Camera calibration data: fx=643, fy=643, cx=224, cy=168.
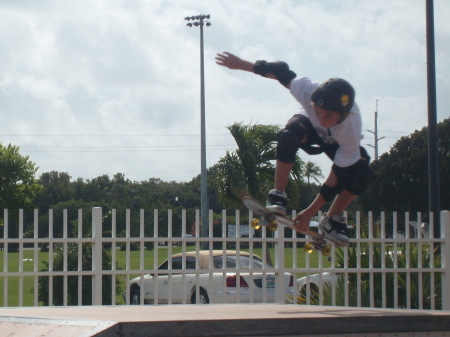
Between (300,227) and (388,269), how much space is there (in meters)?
3.52

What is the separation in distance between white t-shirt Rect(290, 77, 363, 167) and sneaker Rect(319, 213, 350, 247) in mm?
604

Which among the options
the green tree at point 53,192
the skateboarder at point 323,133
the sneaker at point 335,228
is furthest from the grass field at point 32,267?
the green tree at point 53,192

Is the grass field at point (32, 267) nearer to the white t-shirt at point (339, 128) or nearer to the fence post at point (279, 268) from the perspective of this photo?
the fence post at point (279, 268)

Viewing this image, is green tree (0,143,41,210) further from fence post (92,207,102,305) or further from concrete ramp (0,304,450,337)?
concrete ramp (0,304,450,337)

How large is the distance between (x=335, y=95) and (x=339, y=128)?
0.33 metres

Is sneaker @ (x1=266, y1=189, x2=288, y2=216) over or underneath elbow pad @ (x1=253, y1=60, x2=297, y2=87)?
underneath

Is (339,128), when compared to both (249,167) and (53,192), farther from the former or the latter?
(53,192)

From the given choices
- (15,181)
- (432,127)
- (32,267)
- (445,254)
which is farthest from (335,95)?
(15,181)

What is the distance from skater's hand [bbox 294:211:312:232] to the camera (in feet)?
17.6

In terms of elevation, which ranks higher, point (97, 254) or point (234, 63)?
point (234, 63)

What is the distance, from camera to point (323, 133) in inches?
190

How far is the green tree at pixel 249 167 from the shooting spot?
12750 millimetres

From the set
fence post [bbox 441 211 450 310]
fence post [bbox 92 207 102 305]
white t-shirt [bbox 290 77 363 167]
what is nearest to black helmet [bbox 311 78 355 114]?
white t-shirt [bbox 290 77 363 167]

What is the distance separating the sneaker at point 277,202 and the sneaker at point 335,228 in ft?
1.90
